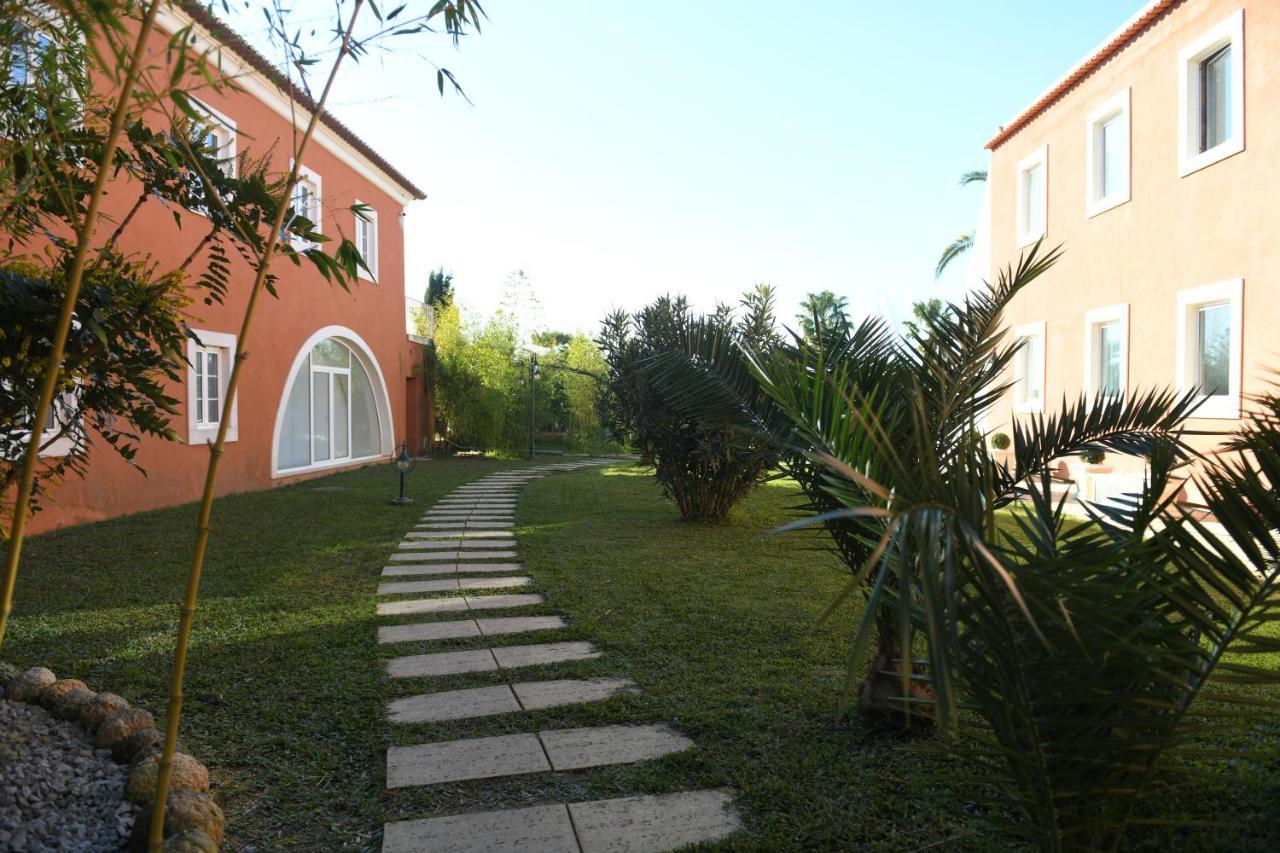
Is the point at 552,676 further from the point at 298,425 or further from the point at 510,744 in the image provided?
the point at 298,425

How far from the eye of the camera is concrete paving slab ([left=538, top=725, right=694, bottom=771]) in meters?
2.66

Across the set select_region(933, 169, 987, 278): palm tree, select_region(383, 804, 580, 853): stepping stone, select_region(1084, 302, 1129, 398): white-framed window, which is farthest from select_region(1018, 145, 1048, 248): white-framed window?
select_region(933, 169, 987, 278): palm tree

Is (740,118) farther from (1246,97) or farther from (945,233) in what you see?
(945,233)

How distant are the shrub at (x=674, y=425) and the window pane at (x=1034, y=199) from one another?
605 cm

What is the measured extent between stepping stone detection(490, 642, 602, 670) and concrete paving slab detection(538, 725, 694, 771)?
0.82m

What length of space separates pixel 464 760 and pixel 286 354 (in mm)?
10087

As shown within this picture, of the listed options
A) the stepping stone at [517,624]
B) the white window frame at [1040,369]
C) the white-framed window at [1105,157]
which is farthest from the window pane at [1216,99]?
the stepping stone at [517,624]

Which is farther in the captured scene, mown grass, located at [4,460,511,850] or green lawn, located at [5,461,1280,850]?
mown grass, located at [4,460,511,850]

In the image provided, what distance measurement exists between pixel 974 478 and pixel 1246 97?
820 cm

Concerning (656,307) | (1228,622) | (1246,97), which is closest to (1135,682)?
(1228,622)

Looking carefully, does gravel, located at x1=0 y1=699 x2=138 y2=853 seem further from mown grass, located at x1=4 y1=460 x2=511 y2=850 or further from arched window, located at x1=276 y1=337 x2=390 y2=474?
arched window, located at x1=276 y1=337 x2=390 y2=474

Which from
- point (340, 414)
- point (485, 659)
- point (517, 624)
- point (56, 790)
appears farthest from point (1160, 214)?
point (340, 414)

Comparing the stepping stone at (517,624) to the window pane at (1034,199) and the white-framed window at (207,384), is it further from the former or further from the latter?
the window pane at (1034,199)

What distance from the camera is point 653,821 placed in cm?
227
